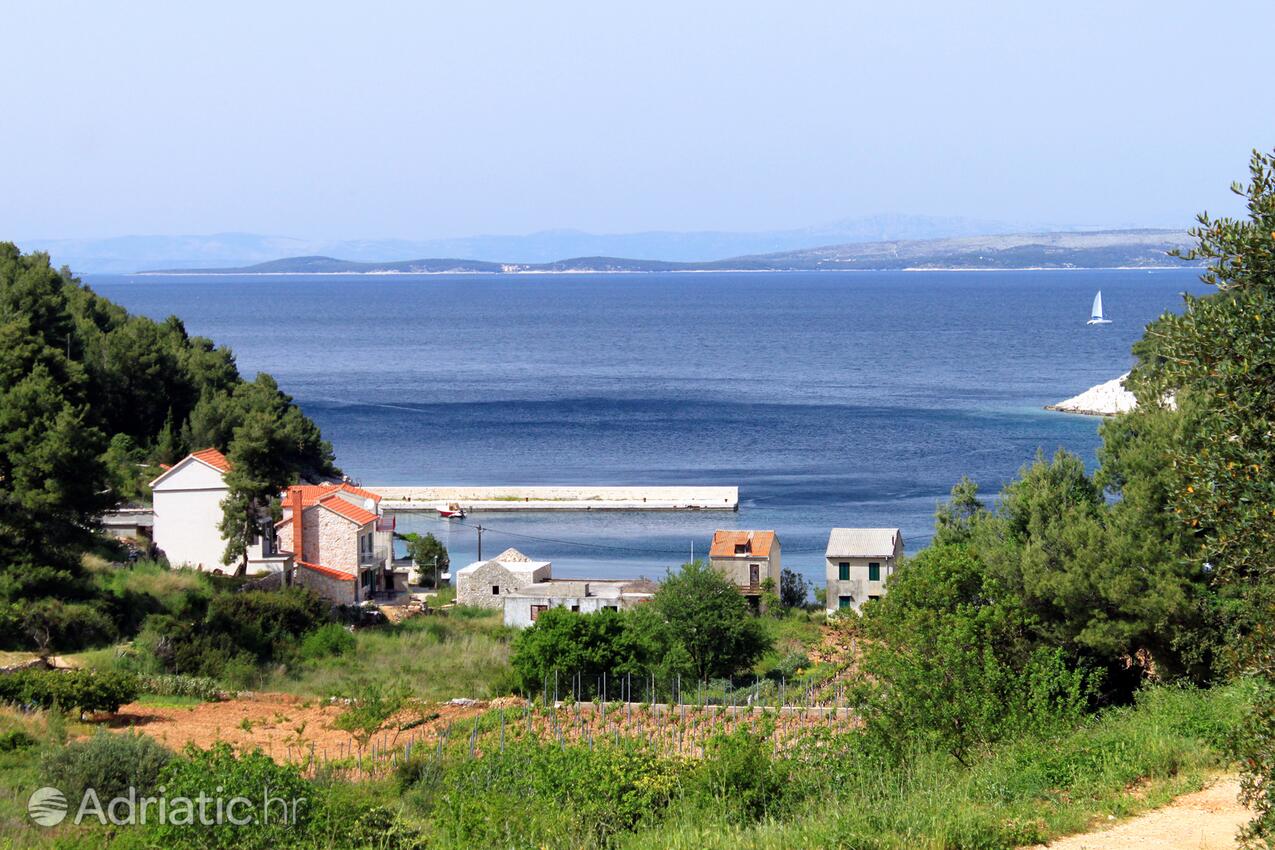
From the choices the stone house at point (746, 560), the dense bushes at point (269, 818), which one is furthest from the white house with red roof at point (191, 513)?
the dense bushes at point (269, 818)

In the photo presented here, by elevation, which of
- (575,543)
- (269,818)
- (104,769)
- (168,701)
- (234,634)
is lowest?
(575,543)

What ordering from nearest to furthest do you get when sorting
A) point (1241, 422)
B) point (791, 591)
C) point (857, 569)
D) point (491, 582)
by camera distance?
point (1241, 422), point (491, 582), point (857, 569), point (791, 591)

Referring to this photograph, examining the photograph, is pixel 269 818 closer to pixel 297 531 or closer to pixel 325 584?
pixel 325 584

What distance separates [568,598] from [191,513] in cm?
993

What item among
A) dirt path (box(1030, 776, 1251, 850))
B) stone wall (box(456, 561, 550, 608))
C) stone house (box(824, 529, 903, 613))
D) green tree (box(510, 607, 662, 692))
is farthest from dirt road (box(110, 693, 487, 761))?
stone house (box(824, 529, 903, 613))

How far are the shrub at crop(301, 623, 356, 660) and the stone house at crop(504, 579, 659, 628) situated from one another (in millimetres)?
4834

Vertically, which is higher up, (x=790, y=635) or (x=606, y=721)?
(x=606, y=721)

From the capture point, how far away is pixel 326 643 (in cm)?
2525

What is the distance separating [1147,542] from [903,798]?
10107mm

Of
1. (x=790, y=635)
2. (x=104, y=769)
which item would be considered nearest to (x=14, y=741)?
(x=104, y=769)

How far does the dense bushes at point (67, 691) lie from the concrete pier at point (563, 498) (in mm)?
35041

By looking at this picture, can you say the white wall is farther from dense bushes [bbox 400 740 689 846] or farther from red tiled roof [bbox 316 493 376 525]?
dense bushes [bbox 400 740 689 846]

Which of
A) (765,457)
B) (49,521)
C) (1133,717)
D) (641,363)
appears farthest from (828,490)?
(641,363)

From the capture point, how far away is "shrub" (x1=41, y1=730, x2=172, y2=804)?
11.4 meters
